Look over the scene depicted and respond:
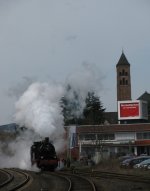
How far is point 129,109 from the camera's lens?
119m

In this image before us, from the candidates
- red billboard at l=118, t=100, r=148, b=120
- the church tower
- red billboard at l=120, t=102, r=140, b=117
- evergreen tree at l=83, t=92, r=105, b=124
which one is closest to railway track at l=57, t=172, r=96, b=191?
red billboard at l=118, t=100, r=148, b=120

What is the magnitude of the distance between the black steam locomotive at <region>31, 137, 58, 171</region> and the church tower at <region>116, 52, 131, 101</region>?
423 ft

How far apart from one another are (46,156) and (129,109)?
72702mm

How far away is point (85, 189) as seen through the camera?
25891 mm

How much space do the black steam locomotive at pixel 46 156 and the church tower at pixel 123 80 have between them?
423ft

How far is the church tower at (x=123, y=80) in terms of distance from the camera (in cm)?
17712

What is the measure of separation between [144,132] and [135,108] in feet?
24.7

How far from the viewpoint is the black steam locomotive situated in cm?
4822

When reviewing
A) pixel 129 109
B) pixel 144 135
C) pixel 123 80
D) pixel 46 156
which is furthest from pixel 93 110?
pixel 46 156

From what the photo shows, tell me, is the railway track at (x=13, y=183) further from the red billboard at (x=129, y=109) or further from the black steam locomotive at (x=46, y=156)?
the red billboard at (x=129, y=109)

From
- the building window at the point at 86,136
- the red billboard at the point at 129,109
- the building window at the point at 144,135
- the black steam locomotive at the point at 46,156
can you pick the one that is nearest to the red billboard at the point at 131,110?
the red billboard at the point at 129,109

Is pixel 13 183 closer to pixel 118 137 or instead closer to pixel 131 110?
pixel 118 137

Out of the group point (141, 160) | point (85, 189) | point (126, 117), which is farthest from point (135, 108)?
point (85, 189)

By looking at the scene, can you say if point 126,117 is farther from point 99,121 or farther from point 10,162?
point 10,162
